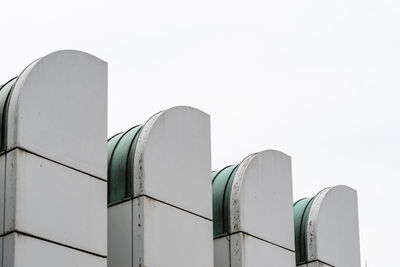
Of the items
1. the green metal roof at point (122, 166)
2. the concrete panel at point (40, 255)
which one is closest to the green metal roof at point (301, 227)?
the green metal roof at point (122, 166)

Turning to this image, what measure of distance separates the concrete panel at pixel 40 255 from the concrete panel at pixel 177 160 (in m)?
2.11

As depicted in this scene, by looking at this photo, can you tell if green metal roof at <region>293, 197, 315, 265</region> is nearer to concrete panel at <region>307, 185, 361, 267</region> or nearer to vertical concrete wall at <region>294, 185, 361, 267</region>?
vertical concrete wall at <region>294, 185, 361, 267</region>

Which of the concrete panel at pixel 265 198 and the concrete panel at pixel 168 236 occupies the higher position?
the concrete panel at pixel 265 198

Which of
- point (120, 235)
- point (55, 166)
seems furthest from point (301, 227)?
point (55, 166)

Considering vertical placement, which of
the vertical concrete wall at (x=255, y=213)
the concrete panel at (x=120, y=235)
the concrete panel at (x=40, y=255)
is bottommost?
the concrete panel at (x=40, y=255)

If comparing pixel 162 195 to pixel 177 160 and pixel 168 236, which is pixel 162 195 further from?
pixel 177 160

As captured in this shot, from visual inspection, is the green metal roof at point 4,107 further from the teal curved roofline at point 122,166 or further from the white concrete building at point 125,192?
the teal curved roofline at point 122,166

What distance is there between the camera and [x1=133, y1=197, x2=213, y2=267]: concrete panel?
21.2 m

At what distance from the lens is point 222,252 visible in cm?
2373

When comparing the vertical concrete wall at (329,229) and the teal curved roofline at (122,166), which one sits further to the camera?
the vertical concrete wall at (329,229)

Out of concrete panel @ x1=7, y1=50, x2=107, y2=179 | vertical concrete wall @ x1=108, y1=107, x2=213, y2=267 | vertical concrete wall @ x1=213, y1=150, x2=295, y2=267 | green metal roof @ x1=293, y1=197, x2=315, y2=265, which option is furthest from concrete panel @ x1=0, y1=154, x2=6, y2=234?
green metal roof @ x1=293, y1=197, x2=315, y2=265

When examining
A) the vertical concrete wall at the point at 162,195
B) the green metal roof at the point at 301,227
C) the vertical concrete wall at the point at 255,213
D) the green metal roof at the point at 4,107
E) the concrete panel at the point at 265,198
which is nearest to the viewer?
the green metal roof at the point at 4,107

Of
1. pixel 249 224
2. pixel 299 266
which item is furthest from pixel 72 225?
pixel 299 266

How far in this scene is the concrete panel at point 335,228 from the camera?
25844mm
